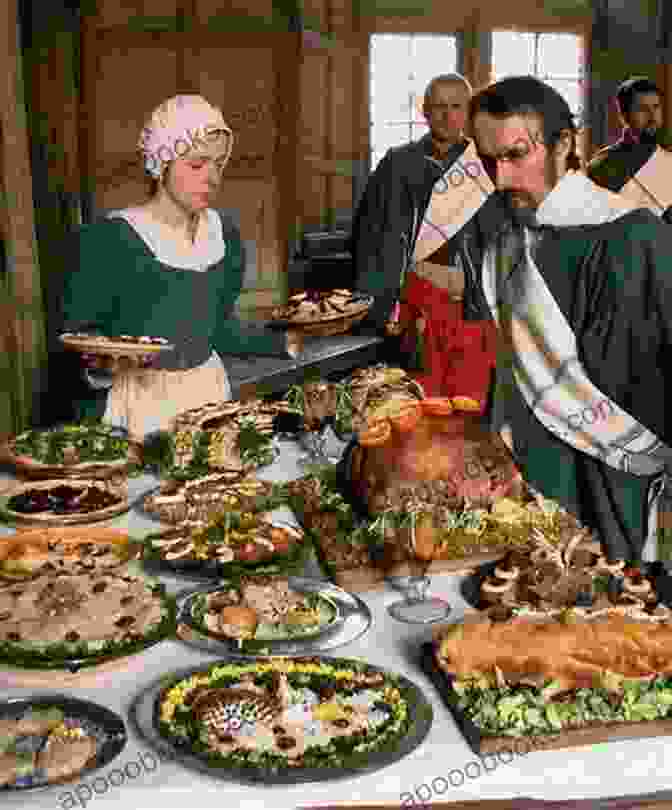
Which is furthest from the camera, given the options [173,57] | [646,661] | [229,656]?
[173,57]

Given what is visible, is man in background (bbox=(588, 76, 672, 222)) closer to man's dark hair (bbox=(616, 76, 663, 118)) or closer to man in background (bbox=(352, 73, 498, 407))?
man's dark hair (bbox=(616, 76, 663, 118))

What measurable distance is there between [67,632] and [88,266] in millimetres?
1834

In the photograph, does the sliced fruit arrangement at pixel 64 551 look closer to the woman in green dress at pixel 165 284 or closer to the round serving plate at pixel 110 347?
the round serving plate at pixel 110 347

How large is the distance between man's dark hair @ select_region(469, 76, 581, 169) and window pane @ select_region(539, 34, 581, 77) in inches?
261

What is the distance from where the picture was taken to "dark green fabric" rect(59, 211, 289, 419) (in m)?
3.66

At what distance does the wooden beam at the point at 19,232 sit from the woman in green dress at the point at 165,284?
1978 mm

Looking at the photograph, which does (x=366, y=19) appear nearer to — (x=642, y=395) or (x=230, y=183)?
(x=230, y=183)

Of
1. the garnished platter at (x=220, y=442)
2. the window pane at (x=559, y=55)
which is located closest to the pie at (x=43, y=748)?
the garnished platter at (x=220, y=442)

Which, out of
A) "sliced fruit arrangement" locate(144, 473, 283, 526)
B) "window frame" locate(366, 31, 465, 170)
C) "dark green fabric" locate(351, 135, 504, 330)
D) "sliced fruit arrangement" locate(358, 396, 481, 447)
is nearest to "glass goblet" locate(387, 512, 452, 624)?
"sliced fruit arrangement" locate(358, 396, 481, 447)

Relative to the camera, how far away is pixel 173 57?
759 cm

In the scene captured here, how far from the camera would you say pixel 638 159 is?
7.31 m

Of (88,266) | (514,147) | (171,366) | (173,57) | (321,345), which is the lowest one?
(321,345)

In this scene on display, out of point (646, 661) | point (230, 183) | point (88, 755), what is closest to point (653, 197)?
point (230, 183)

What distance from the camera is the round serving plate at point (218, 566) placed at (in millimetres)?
2406
